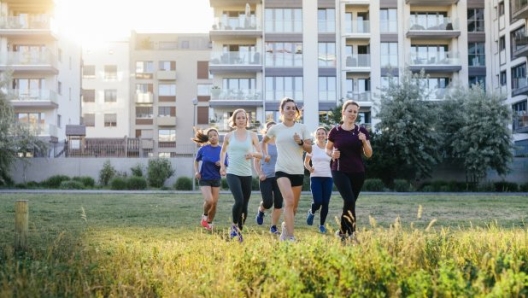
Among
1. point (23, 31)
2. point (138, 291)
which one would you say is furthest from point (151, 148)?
point (138, 291)

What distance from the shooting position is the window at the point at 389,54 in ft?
166

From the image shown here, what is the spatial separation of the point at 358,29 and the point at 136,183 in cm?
2486

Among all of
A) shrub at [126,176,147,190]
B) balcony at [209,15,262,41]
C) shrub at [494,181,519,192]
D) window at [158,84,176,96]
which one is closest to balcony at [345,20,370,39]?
balcony at [209,15,262,41]

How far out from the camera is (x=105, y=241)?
30.2 ft

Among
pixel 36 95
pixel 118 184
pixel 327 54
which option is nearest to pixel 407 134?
pixel 327 54

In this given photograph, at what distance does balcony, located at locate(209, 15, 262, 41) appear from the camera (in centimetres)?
5022

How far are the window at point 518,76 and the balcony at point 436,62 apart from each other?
426cm

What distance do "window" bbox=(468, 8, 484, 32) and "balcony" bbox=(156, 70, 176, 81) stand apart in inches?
1447

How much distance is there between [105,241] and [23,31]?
45.2 metres

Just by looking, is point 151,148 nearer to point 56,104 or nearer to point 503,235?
point 56,104

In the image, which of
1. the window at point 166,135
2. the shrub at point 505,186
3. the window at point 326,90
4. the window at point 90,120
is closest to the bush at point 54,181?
the window at point 326,90

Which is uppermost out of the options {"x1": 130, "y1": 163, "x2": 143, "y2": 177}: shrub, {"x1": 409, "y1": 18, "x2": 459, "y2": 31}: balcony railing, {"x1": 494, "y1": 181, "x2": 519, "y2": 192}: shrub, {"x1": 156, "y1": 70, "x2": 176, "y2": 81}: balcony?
{"x1": 409, "y1": 18, "x2": 459, "y2": 31}: balcony railing

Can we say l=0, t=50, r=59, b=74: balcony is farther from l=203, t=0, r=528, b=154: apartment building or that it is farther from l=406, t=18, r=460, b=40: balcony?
l=406, t=18, r=460, b=40: balcony

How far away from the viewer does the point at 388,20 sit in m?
51.3
